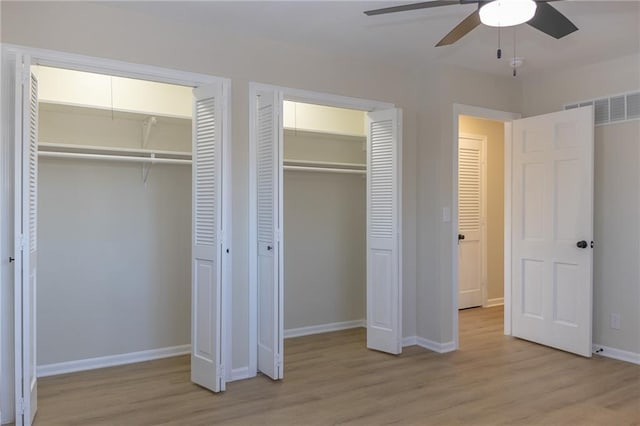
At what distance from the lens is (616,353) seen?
157 inches

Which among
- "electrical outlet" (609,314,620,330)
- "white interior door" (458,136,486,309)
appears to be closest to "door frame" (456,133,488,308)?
"white interior door" (458,136,486,309)

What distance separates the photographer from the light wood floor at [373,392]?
2.82 metres

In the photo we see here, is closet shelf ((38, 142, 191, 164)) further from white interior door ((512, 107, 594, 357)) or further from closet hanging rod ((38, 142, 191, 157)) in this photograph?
white interior door ((512, 107, 594, 357))

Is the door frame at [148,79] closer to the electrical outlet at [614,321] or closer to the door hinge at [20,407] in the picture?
the door hinge at [20,407]

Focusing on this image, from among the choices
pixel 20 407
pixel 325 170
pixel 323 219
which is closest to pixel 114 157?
pixel 20 407

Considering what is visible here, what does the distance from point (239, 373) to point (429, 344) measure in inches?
69.2

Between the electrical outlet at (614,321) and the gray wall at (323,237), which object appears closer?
the electrical outlet at (614,321)

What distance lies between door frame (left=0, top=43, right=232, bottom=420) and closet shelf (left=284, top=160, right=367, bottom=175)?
1230mm

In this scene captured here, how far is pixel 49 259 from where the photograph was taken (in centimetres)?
357

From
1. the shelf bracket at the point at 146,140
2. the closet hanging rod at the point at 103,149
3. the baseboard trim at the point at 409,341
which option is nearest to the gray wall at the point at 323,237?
the baseboard trim at the point at 409,341

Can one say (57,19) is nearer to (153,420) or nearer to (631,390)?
(153,420)

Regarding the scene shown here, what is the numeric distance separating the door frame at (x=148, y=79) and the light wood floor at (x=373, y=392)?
0.41 metres

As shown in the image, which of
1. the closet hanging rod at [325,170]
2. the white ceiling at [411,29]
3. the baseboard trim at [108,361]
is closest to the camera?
the white ceiling at [411,29]

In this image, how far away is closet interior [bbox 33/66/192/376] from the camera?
3.57 metres
